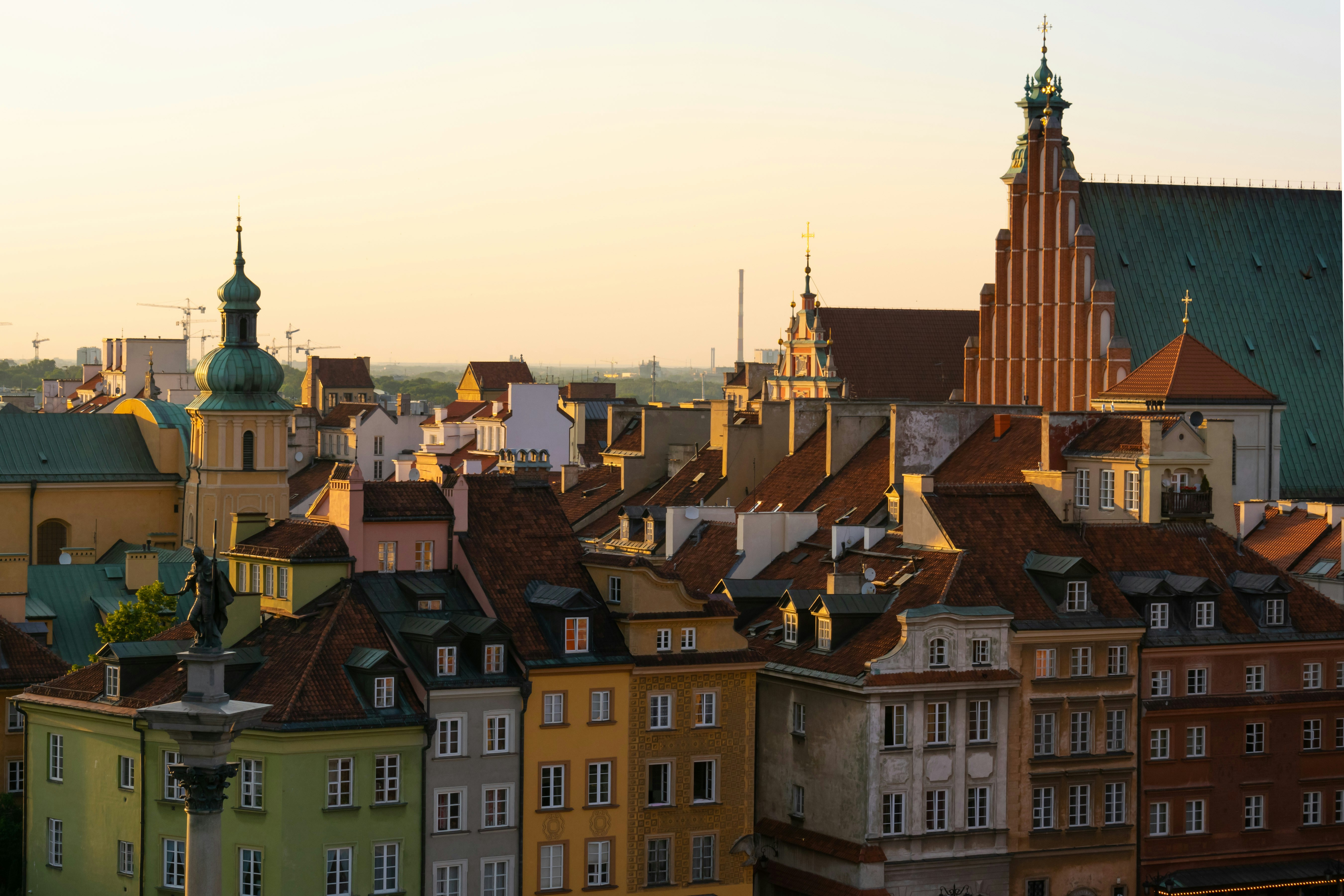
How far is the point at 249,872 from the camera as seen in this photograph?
215 feet

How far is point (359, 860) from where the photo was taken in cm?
6644

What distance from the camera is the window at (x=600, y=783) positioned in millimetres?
71188

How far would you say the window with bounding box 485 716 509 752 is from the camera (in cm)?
6938

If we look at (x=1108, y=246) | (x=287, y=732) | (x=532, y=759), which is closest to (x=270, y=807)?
(x=287, y=732)

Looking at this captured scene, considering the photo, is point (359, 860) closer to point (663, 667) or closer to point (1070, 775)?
point (663, 667)

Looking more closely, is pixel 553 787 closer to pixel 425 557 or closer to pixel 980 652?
pixel 425 557

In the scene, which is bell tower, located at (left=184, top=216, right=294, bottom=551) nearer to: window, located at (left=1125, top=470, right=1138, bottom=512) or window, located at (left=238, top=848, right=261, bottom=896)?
window, located at (left=1125, top=470, right=1138, bottom=512)

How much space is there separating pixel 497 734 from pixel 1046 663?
1800 centimetres

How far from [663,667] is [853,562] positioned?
452 inches

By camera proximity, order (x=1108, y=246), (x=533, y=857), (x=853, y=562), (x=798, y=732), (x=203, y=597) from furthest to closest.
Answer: (x=1108, y=246) → (x=853, y=562) → (x=798, y=732) → (x=533, y=857) → (x=203, y=597)

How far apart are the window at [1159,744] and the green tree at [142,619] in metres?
34.5

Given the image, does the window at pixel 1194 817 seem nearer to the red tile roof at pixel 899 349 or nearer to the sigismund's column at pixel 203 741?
the sigismund's column at pixel 203 741

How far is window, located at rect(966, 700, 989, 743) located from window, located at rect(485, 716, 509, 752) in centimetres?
1449

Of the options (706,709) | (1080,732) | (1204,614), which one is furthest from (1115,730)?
(706,709)
